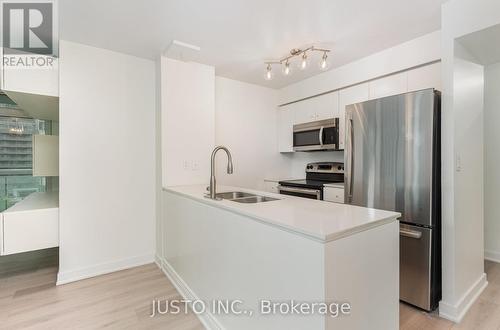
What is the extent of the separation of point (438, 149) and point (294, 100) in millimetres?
2241

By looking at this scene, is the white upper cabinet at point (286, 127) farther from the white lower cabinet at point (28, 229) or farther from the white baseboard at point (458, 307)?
the white lower cabinet at point (28, 229)

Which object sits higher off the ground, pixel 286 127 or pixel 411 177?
pixel 286 127

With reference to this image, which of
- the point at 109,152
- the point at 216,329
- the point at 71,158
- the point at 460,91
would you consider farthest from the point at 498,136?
the point at 71,158

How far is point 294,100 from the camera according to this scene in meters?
3.79

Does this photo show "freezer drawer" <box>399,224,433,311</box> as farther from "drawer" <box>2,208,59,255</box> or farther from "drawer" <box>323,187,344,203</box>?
"drawer" <box>2,208,59,255</box>

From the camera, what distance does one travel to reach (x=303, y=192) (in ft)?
10.4

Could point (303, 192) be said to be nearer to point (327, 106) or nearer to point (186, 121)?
point (327, 106)

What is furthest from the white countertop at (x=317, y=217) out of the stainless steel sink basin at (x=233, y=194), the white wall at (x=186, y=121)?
the white wall at (x=186, y=121)

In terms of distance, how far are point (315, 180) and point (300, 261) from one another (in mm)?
2725

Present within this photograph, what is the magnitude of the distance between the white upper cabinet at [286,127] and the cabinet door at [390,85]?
1.26 meters

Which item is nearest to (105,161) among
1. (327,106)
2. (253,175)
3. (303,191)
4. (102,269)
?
(102,269)

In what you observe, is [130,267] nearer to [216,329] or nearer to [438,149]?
[216,329]

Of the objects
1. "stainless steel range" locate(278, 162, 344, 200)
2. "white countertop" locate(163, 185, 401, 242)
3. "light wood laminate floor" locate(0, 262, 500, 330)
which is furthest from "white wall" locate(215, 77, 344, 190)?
"white countertop" locate(163, 185, 401, 242)

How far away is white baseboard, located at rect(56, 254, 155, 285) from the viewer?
95.7 inches
